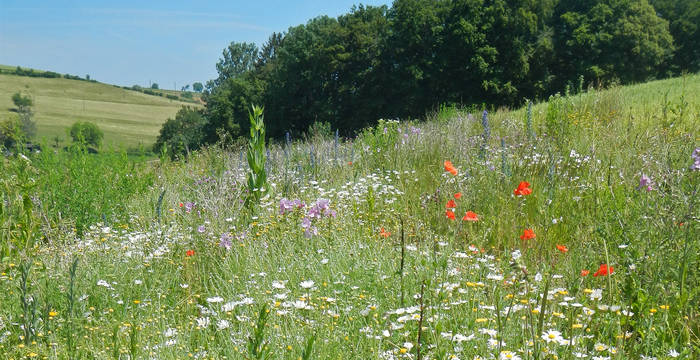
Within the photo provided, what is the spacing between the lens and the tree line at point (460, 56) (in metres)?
31.5

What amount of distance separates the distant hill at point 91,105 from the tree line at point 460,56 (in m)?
45.0

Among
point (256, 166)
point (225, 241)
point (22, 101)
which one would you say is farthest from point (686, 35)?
point (22, 101)

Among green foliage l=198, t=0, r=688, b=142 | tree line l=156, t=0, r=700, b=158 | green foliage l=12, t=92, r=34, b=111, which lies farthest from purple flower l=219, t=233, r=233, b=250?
green foliage l=12, t=92, r=34, b=111

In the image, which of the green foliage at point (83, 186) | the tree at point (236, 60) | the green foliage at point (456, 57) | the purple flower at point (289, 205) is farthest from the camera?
the tree at point (236, 60)

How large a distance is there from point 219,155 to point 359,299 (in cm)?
694

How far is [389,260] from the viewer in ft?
12.0

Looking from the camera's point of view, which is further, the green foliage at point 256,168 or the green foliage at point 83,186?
the green foliage at point 83,186

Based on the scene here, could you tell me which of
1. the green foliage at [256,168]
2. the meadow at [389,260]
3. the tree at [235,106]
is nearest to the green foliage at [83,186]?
the meadow at [389,260]

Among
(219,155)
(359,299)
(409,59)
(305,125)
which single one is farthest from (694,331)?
(305,125)

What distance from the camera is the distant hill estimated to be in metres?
81.7

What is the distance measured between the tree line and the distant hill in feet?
148

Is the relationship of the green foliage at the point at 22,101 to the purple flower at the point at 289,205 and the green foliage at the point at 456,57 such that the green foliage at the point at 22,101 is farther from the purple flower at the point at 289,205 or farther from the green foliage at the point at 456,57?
the purple flower at the point at 289,205

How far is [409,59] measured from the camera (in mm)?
34281

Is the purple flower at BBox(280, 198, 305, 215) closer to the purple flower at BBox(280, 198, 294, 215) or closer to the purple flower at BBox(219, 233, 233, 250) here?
the purple flower at BBox(280, 198, 294, 215)
